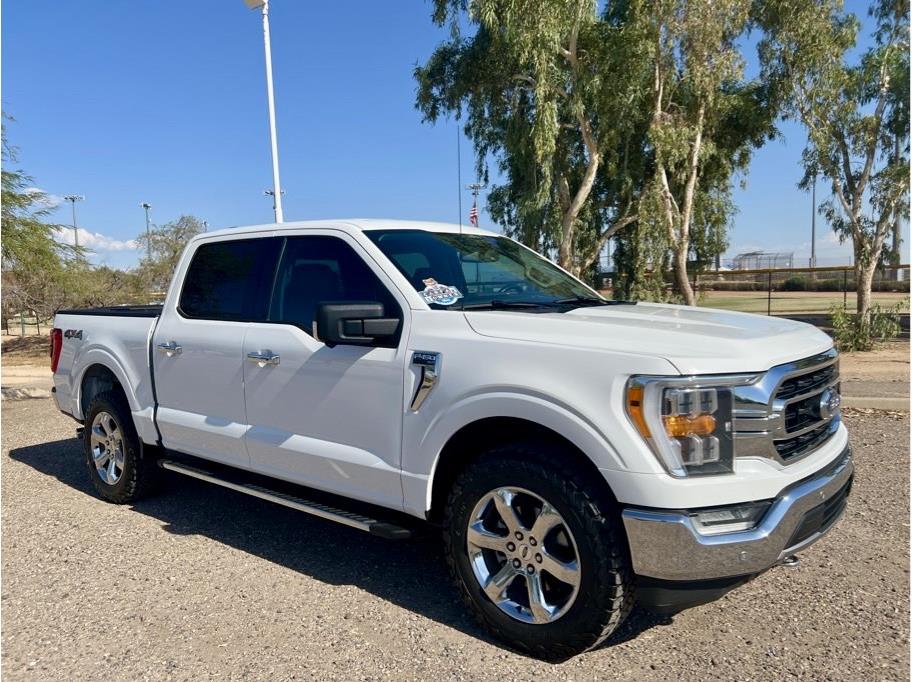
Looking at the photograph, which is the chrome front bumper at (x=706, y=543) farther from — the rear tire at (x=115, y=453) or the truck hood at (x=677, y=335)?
the rear tire at (x=115, y=453)

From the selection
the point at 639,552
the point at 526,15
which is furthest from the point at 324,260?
the point at 526,15

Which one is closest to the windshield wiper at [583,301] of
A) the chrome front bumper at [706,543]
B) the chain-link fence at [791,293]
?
the chrome front bumper at [706,543]

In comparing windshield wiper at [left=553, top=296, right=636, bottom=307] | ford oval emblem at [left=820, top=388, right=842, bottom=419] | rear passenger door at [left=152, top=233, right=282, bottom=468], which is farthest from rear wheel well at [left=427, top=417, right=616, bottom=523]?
rear passenger door at [left=152, top=233, right=282, bottom=468]

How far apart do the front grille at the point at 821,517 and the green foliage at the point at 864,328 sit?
41.8 feet

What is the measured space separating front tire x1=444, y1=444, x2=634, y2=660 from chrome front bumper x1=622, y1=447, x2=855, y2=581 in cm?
14

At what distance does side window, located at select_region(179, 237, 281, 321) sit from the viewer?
4.35 m

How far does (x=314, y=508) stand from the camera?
3.81m

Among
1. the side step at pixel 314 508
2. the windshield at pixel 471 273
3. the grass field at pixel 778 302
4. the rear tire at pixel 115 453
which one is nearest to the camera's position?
the side step at pixel 314 508

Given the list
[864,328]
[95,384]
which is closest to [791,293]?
[864,328]

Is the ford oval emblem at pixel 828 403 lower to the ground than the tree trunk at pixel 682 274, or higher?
lower

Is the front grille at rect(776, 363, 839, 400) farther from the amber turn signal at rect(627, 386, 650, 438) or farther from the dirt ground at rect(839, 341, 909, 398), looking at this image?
the dirt ground at rect(839, 341, 909, 398)

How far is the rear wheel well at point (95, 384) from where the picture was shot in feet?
17.9

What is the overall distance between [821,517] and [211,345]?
Result: 3516 millimetres

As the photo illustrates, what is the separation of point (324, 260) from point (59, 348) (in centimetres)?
333
